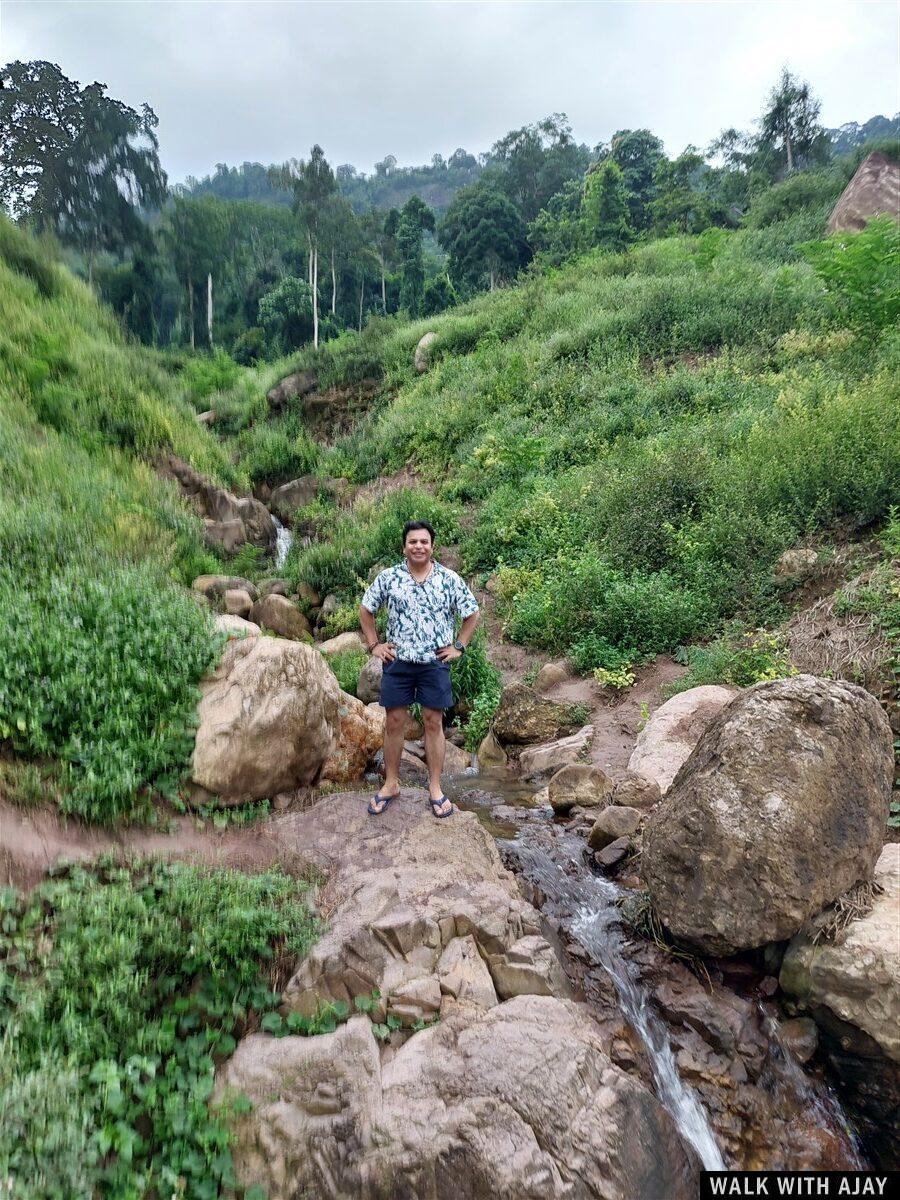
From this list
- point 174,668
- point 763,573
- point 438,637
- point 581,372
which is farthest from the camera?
point 581,372

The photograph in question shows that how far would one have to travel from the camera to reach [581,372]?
15586 mm

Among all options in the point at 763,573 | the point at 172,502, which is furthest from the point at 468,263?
the point at 763,573

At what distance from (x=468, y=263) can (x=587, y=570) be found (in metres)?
34.8

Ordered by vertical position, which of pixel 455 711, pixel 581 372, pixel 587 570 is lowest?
pixel 455 711

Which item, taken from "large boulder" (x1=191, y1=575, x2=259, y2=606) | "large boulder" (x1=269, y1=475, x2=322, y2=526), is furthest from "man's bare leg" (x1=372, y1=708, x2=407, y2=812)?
"large boulder" (x1=269, y1=475, x2=322, y2=526)

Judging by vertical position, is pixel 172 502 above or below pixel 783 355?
below

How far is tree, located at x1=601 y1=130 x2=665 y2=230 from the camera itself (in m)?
34.4

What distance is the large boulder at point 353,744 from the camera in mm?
5758

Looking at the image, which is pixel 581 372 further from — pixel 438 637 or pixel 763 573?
pixel 438 637

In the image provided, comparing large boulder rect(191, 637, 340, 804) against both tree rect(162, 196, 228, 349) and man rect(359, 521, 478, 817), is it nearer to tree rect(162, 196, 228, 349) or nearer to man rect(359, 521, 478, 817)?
man rect(359, 521, 478, 817)

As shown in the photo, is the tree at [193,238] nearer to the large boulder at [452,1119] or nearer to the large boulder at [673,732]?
the large boulder at [673,732]

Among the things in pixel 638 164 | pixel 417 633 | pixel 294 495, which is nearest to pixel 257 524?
pixel 294 495

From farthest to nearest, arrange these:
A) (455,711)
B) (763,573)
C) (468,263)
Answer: (468,263) → (455,711) → (763,573)

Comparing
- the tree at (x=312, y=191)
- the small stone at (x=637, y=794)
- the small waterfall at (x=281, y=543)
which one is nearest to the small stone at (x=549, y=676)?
the small stone at (x=637, y=794)
